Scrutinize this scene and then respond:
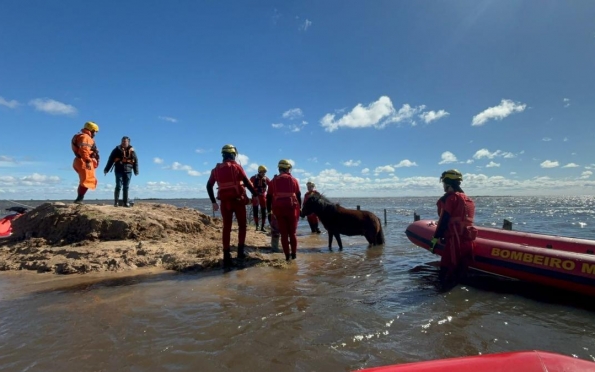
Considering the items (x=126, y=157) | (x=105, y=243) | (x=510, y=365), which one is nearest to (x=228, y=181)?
(x=105, y=243)

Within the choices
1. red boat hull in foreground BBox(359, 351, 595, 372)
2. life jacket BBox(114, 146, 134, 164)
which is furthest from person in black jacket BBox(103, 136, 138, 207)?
red boat hull in foreground BBox(359, 351, 595, 372)

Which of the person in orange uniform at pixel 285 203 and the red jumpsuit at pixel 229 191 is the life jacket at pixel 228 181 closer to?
the red jumpsuit at pixel 229 191

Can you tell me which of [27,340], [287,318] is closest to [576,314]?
[287,318]

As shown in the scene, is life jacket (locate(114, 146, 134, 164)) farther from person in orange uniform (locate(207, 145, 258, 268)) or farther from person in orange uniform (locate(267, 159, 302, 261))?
person in orange uniform (locate(267, 159, 302, 261))

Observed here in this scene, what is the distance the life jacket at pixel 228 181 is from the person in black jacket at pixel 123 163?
3847mm

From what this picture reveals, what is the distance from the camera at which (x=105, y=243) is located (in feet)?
22.0

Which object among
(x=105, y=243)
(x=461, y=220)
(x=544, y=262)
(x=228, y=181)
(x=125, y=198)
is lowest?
(x=544, y=262)

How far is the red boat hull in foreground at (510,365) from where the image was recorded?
5.16ft

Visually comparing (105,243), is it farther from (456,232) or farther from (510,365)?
(510,365)

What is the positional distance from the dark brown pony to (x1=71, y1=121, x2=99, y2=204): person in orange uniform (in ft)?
18.5

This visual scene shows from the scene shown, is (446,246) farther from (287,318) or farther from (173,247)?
(173,247)

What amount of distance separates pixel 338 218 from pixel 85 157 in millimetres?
6837

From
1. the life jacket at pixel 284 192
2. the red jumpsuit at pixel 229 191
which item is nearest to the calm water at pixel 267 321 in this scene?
the red jumpsuit at pixel 229 191

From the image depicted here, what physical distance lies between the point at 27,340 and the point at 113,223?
448 cm
